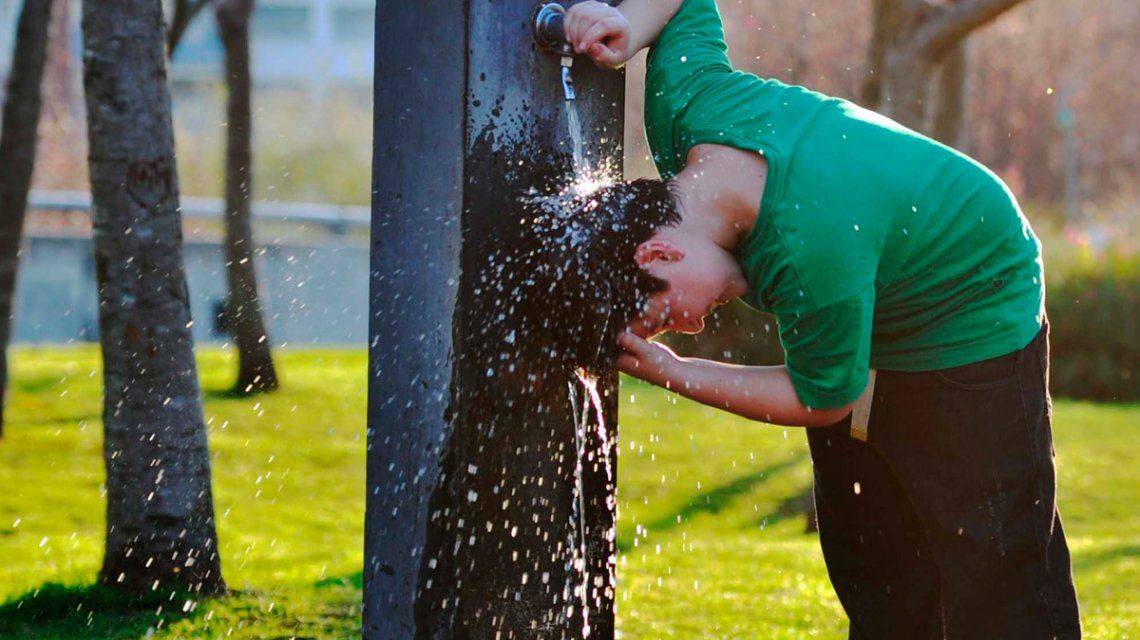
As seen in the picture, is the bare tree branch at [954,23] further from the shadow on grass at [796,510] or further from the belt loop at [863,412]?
the belt loop at [863,412]

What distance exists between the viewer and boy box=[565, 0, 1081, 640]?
2785 millimetres

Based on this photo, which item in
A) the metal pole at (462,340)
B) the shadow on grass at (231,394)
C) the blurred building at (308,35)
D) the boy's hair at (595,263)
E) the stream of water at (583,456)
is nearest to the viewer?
the boy's hair at (595,263)

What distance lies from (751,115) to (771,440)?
8.63 meters

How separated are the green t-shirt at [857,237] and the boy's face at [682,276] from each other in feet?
0.20

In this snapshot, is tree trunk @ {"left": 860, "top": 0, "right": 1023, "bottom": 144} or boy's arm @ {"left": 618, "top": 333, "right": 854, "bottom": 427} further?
tree trunk @ {"left": 860, "top": 0, "right": 1023, "bottom": 144}

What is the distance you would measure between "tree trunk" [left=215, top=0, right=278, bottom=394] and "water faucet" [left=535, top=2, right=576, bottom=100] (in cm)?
851

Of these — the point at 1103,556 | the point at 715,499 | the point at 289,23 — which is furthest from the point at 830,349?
the point at 289,23

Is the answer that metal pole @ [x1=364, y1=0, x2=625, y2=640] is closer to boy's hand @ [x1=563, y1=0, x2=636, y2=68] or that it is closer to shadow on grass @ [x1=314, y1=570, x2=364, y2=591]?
boy's hand @ [x1=563, y1=0, x2=636, y2=68]

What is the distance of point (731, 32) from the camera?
2927cm

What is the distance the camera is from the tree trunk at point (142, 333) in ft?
15.8

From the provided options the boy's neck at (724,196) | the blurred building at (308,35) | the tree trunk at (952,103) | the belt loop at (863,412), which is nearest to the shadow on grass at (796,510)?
the tree trunk at (952,103)

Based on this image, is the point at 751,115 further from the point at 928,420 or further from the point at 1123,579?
the point at 1123,579

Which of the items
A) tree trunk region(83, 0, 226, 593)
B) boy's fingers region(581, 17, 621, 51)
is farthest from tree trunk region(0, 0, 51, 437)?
boy's fingers region(581, 17, 621, 51)

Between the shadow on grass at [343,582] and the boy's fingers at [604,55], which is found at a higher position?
the boy's fingers at [604,55]
